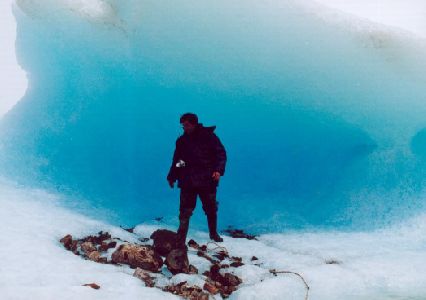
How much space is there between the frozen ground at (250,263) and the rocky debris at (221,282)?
0.07 metres

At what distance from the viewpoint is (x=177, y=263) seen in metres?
3.11

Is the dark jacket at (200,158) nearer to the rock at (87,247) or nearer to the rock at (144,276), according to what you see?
the rock at (87,247)

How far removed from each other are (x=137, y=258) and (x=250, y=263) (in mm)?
1009

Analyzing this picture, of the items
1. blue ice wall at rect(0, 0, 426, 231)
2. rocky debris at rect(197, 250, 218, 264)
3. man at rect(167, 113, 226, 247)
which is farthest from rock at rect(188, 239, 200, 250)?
blue ice wall at rect(0, 0, 426, 231)

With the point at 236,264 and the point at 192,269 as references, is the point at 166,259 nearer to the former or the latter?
the point at 192,269

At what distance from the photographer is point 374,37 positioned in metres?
6.55

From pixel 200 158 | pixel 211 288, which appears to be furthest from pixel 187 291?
pixel 200 158

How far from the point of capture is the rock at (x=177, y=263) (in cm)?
310

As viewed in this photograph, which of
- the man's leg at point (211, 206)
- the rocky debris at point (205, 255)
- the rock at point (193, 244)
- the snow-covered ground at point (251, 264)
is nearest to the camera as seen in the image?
the snow-covered ground at point (251, 264)

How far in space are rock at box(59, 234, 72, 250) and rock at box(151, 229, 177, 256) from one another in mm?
728

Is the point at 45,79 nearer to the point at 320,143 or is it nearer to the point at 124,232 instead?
the point at 124,232

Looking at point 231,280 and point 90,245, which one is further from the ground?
point 90,245

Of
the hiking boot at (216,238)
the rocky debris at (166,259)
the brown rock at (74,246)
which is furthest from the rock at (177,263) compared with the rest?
the hiking boot at (216,238)

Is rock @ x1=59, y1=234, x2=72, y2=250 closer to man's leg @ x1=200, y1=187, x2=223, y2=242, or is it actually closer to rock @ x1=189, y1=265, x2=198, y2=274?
rock @ x1=189, y1=265, x2=198, y2=274
